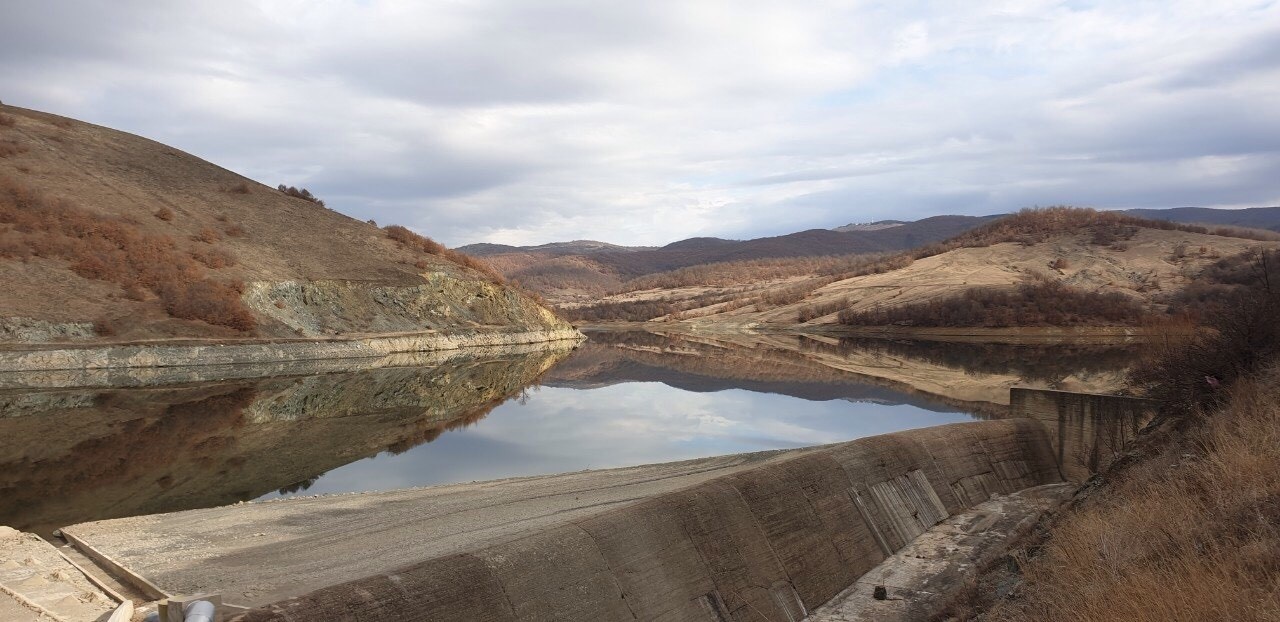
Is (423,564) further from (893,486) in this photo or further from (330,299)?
(330,299)

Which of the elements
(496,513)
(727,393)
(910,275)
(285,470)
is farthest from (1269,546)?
(910,275)

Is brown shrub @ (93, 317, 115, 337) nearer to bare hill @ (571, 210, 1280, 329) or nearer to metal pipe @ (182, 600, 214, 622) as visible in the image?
metal pipe @ (182, 600, 214, 622)

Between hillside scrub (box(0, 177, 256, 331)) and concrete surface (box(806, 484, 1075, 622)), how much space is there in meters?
42.8

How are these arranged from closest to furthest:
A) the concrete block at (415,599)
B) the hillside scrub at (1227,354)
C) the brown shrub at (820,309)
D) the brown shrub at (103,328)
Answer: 1. the concrete block at (415,599)
2. the hillside scrub at (1227,354)
3. the brown shrub at (103,328)
4. the brown shrub at (820,309)

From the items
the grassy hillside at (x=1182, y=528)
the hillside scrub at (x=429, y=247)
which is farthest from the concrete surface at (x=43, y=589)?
the hillside scrub at (x=429, y=247)

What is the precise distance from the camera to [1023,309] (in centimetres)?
8781

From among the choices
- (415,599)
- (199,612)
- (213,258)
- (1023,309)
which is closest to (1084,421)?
(415,599)

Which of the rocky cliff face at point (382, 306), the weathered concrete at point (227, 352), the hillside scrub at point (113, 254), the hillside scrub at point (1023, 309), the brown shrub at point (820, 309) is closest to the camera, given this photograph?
the weathered concrete at point (227, 352)

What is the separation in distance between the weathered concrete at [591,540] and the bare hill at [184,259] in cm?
3264

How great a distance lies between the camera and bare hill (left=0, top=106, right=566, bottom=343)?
42.2 m

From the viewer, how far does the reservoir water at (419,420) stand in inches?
749

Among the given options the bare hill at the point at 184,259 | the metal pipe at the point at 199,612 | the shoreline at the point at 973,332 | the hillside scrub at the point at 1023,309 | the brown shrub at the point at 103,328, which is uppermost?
the bare hill at the point at 184,259

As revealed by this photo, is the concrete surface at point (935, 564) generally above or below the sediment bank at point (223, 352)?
below

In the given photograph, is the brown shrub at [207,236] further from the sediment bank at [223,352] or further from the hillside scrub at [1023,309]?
the hillside scrub at [1023,309]
